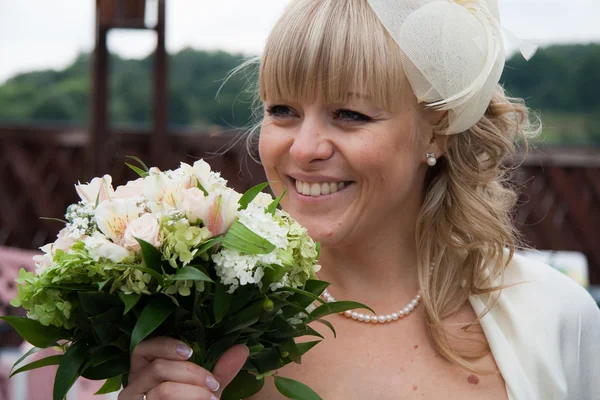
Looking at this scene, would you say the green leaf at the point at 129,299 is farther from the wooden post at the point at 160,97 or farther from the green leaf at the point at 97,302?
the wooden post at the point at 160,97

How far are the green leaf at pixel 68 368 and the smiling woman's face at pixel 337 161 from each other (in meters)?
0.71

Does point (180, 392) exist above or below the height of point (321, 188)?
below

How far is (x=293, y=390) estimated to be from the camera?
1926 millimetres

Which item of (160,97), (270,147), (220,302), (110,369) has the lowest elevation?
(160,97)

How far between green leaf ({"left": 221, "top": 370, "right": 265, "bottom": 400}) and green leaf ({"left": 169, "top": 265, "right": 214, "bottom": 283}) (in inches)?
16.0

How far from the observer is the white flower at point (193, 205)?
1.70 meters

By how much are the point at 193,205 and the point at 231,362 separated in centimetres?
36

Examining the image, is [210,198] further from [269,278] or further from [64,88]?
[64,88]

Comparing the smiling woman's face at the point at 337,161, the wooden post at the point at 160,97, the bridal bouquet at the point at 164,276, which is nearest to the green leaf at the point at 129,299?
the bridal bouquet at the point at 164,276

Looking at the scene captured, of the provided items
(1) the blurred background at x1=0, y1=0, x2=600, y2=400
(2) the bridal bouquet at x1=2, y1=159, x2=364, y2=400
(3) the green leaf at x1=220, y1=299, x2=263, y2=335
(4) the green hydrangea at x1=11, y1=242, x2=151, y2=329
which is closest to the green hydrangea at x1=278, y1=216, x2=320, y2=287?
(2) the bridal bouquet at x1=2, y1=159, x2=364, y2=400

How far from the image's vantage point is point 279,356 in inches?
74.7

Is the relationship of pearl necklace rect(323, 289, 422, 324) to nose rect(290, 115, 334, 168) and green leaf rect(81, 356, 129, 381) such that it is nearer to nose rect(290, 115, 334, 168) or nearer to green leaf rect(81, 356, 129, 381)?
nose rect(290, 115, 334, 168)

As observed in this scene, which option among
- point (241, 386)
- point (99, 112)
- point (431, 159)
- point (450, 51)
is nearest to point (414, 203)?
point (431, 159)

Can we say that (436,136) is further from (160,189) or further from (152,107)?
(152,107)
